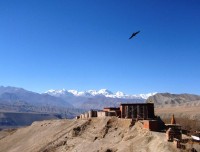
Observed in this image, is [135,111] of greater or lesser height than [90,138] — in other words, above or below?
above

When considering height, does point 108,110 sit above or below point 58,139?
above

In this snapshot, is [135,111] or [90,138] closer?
[90,138]

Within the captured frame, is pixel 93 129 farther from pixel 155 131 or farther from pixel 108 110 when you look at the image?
pixel 155 131

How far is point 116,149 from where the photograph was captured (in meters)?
40.4

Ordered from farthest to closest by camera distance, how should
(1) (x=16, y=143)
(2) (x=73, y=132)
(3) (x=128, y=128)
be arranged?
(1) (x=16, y=143), (2) (x=73, y=132), (3) (x=128, y=128)

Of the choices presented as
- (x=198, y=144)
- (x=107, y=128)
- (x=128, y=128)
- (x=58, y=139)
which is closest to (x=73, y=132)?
(x=58, y=139)

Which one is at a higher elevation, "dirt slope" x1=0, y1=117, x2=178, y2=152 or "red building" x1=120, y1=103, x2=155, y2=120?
"red building" x1=120, y1=103, x2=155, y2=120

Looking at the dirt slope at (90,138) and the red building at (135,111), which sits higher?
the red building at (135,111)

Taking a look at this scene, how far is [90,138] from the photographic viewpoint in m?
49.5

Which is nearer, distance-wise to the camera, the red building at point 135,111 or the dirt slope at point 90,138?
the dirt slope at point 90,138

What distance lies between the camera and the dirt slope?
38.2 m

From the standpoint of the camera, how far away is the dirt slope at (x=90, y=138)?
38219 mm

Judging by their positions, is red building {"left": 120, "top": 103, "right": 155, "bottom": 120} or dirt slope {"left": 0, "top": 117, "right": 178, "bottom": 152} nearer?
dirt slope {"left": 0, "top": 117, "right": 178, "bottom": 152}

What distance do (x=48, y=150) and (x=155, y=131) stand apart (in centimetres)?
1786
